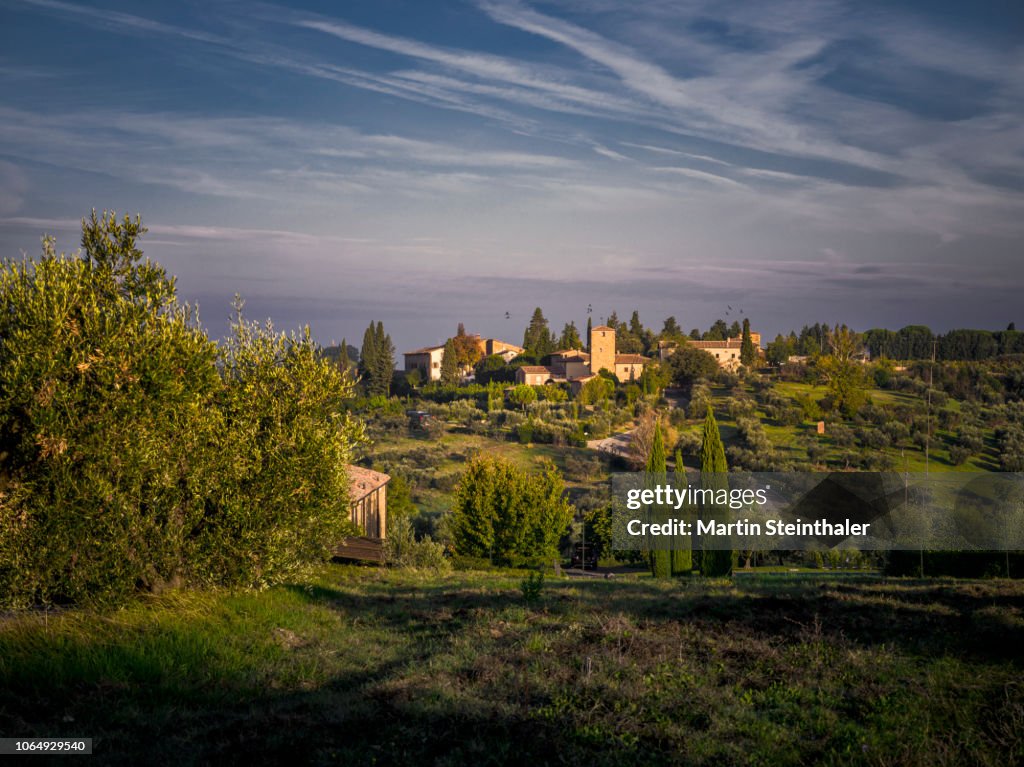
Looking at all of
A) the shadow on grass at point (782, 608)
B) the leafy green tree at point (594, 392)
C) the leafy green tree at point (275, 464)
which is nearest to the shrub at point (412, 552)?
the shadow on grass at point (782, 608)

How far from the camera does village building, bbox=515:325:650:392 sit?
349 feet

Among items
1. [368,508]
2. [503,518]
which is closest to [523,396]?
[503,518]

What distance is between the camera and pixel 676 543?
3484 centimetres

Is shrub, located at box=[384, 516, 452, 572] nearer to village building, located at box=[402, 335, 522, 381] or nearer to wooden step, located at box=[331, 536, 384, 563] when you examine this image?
wooden step, located at box=[331, 536, 384, 563]

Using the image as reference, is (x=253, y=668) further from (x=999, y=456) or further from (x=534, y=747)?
(x=999, y=456)

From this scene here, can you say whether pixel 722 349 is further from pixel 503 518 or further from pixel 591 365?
pixel 503 518

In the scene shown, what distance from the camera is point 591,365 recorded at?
111 metres

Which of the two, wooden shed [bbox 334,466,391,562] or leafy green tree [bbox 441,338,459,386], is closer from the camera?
wooden shed [bbox 334,466,391,562]

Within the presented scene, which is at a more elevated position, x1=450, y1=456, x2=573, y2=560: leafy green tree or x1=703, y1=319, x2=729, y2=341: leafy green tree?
x1=703, y1=319, x2=729, y2=341: leafy green tree

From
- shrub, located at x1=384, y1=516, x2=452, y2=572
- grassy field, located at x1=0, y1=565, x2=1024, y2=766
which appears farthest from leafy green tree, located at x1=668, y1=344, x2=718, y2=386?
grassy field, located at x1=0, y1=565, x2=1024, y2=766

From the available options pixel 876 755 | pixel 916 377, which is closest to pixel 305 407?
pixel 876 755

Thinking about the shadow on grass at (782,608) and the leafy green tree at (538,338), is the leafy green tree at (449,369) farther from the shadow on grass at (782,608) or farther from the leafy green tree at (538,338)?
the shadow on grass at (782,608)

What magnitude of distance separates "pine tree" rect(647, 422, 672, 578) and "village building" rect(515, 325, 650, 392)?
65008 millimetres

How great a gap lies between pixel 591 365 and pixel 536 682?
338 ft
